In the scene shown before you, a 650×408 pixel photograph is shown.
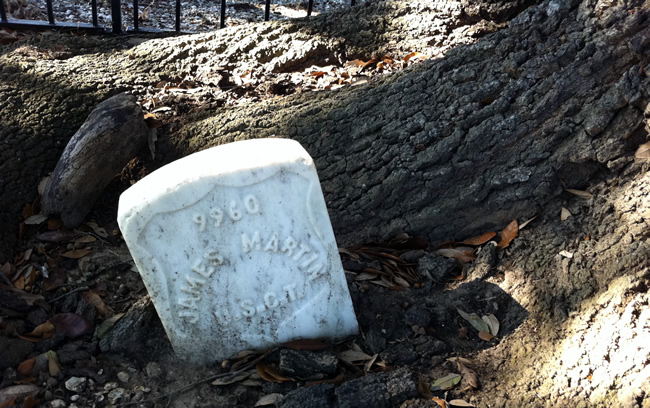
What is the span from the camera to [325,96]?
2916 millimetres

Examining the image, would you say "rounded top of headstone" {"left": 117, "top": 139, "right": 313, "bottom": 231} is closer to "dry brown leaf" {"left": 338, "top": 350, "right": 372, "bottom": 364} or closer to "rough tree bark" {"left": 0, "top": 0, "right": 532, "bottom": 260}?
"dry brown leaf" {"left": 338, "top": 350, "right": 372, "bottom": 364}

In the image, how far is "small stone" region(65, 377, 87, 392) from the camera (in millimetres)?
2055

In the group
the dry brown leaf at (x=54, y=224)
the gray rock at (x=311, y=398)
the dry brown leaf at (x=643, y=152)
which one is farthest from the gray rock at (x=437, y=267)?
the dry brown leaf at (x=54, y=224)

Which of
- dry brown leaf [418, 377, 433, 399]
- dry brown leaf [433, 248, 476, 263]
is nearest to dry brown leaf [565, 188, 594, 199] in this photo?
dry brown leaf [433, 248, 476, 263]

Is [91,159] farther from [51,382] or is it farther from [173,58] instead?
[51,382]

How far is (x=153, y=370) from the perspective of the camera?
7.09 ft

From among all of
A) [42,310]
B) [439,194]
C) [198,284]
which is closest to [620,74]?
[439,194]

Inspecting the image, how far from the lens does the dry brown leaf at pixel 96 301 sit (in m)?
2.37

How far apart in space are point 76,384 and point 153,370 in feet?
0.86

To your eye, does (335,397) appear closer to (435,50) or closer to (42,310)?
(42,310)

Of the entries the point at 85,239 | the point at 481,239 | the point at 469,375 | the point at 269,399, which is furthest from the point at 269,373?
the point at 85,239

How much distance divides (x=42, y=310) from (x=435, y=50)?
7.38 ft

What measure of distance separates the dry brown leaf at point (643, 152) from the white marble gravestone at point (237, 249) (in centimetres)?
117

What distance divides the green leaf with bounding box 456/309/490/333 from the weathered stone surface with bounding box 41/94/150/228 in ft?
5.65
